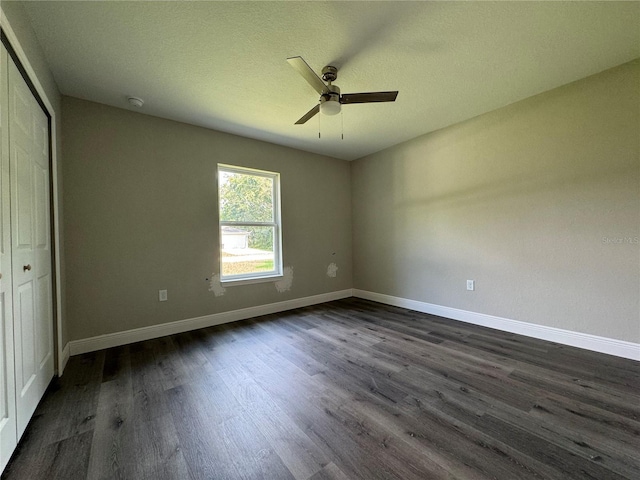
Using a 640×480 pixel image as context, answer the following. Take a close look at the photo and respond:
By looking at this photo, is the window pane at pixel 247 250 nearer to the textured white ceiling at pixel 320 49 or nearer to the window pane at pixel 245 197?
the window pane at pixel 245 197

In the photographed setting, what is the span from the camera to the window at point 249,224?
342 centimetres

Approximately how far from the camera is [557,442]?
1325 mm

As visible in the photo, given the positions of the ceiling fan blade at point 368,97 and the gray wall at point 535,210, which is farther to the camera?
the gray wall at point 535,210

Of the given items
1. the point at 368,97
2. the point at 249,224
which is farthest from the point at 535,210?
the point at 249,224

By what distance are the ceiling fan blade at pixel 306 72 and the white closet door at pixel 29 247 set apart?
153 centimetres

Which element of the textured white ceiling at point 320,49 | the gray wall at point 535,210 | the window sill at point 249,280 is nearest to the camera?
the textured white ceiling at point 320,49

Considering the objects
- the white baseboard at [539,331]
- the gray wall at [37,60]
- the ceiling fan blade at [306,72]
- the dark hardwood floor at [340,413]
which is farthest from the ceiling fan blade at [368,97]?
the white baseboard at [539,331]

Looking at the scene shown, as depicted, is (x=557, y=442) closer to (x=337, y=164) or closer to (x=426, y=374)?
(x=426, y=374)

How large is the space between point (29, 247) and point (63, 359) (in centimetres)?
119

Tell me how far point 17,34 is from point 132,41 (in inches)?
23.2

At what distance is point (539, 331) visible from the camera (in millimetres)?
2635


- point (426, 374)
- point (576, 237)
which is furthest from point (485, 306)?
point (426, 374)

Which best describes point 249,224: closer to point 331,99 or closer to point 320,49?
point 331,99

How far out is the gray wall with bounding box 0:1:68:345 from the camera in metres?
1.41
